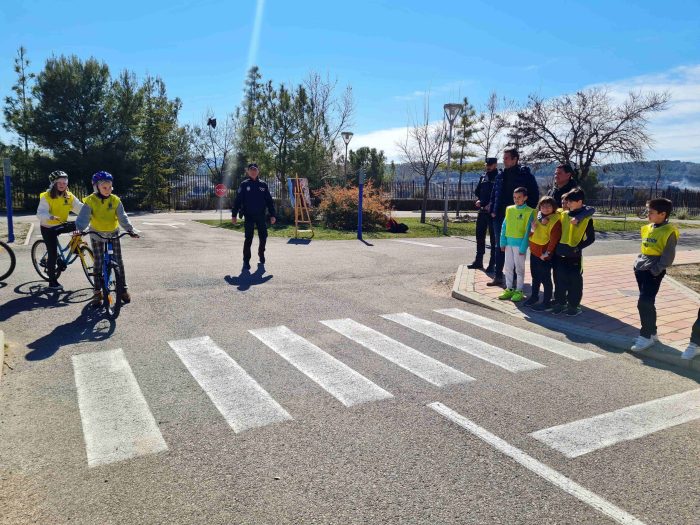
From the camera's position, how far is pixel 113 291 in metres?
6.37

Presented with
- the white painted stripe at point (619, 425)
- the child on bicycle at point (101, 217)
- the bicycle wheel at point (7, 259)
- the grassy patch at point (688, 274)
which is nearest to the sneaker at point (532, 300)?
the white painted stripe at point (619, 425)

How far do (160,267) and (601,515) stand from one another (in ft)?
29.8

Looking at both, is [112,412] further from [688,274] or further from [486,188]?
[688,274]

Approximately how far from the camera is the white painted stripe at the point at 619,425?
10.8 feet

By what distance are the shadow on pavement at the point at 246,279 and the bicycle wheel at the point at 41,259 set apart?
2727 mm

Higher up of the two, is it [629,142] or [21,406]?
[629,142]

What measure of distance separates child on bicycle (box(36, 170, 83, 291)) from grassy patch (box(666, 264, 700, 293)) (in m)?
10.5

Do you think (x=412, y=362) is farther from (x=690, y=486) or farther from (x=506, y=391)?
(x=690, y=486)

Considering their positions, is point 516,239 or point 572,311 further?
point 516,239

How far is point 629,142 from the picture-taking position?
75.0 ft

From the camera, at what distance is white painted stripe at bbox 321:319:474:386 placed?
14.6 feet

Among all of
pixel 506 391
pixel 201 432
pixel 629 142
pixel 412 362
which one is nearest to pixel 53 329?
pixel 201 432

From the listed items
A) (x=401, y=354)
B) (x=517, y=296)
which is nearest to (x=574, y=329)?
(x=517, y=296)

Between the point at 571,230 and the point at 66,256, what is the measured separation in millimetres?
7647
